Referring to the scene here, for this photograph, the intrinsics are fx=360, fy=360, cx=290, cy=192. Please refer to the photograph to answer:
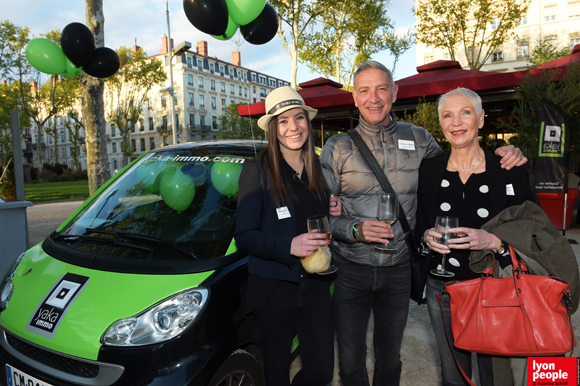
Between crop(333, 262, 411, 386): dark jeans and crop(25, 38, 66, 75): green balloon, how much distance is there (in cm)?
542

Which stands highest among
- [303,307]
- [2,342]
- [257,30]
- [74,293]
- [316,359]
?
[257,30]

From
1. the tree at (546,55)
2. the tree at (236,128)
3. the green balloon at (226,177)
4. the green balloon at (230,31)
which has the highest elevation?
the tree at (546,55)

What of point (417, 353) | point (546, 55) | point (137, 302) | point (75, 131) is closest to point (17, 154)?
point (137, 302)

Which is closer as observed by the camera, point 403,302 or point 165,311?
point 165,311

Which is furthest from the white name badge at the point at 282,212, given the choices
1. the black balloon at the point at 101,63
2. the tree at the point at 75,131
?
the tree at the point at 75,131

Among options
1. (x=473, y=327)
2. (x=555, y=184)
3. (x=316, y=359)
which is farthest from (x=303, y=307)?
(x=555, y=184)

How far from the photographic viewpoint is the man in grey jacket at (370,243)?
7.14 ft

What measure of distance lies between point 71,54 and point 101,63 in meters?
0.41

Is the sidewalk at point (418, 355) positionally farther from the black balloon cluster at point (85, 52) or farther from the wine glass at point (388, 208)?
the black balloon cluster at point (85, 52)

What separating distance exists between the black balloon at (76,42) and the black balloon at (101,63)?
17 centimetres

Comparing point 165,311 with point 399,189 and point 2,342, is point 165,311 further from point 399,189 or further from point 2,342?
point 399,189

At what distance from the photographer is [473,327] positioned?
1738mm

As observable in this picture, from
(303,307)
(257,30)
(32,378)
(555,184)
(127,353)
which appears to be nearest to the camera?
(127,353)

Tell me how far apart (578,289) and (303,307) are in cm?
135
